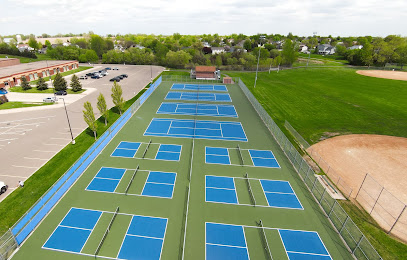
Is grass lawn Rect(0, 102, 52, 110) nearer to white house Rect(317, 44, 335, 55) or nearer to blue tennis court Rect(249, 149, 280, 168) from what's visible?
blue tennis court Rect(249, 149, 280, 168)

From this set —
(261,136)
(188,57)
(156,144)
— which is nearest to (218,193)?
(156,144)

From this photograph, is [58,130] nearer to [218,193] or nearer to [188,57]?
[218,193]

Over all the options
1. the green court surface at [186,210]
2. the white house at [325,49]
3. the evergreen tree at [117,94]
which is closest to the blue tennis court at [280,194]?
the green court surface at [186,210]

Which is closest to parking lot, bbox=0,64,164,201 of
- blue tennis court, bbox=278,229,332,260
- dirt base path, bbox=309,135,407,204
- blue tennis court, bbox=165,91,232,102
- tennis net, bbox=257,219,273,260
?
blue tennis court, bbox=165,91,232,102

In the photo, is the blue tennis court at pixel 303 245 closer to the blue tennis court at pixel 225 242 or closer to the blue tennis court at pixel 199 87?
the blue tennis court at pixel 225 242

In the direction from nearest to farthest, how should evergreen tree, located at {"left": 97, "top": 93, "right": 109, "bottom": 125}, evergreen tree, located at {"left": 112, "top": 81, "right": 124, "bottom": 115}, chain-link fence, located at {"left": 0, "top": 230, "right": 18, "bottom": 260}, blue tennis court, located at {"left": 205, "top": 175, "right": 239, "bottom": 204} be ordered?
chain-link fence, located at {"left": 0, "top": 230, "right": 18, "bottom": 260}
blue tennis court, located at {"left": 205, "top": 175, "right": 239, "bottom": 204}
evergreen tree, located at {"left": 97, "top": 93, "right": 109, "bottom": 125}
evergreen tree, located at {"left": 112, "top": 81, "right": 124, "bottom": 115}

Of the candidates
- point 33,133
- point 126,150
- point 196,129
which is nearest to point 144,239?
point 126,150
